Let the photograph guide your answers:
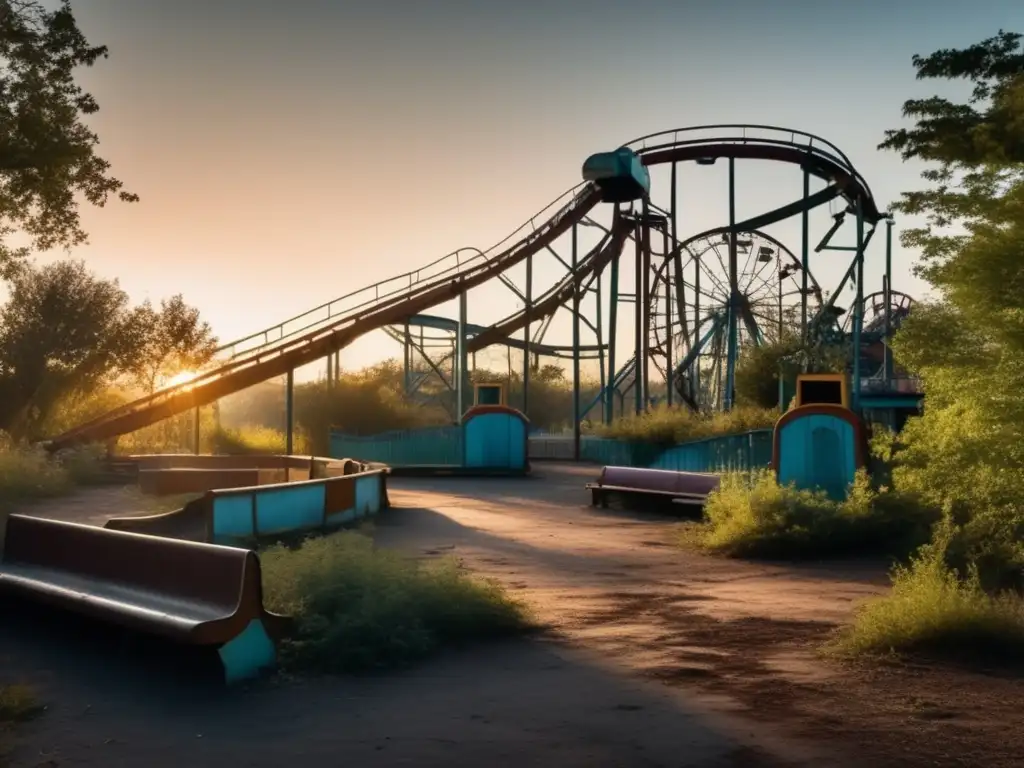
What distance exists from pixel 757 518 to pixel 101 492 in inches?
616

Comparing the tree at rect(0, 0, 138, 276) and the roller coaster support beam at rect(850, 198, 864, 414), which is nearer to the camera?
the tree at rect(0, 0, 138, 276)

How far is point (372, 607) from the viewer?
700 cm

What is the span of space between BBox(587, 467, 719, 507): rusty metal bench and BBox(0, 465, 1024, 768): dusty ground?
8.55 meters

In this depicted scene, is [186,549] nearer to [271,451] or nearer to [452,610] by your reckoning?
[452,610]

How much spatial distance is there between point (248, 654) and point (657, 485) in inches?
505

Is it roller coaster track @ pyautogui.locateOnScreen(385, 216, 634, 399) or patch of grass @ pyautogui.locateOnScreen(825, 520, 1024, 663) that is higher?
roller coaster track @ pyautogui.locateOnScreen(385, 216, 634, 399)

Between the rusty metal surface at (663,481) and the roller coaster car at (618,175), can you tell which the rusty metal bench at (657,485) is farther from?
the roller coaster car at (618,175)

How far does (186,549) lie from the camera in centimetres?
718

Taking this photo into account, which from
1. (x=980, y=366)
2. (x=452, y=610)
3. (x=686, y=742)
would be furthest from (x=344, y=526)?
(x=686, y=742)

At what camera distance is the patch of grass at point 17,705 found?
222 inches

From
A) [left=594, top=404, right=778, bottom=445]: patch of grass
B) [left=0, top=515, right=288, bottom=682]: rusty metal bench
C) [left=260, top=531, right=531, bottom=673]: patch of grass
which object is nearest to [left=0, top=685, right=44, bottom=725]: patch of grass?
[left=0, top=515, right=288, bottom=682]: rusty metal bench

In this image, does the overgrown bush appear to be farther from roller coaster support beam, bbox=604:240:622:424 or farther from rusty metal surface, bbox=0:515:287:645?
roller coaster support beam, bbox=604:240:622:424

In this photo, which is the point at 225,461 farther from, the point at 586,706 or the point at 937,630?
the point at 586,706

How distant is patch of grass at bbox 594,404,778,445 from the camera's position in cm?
2736
